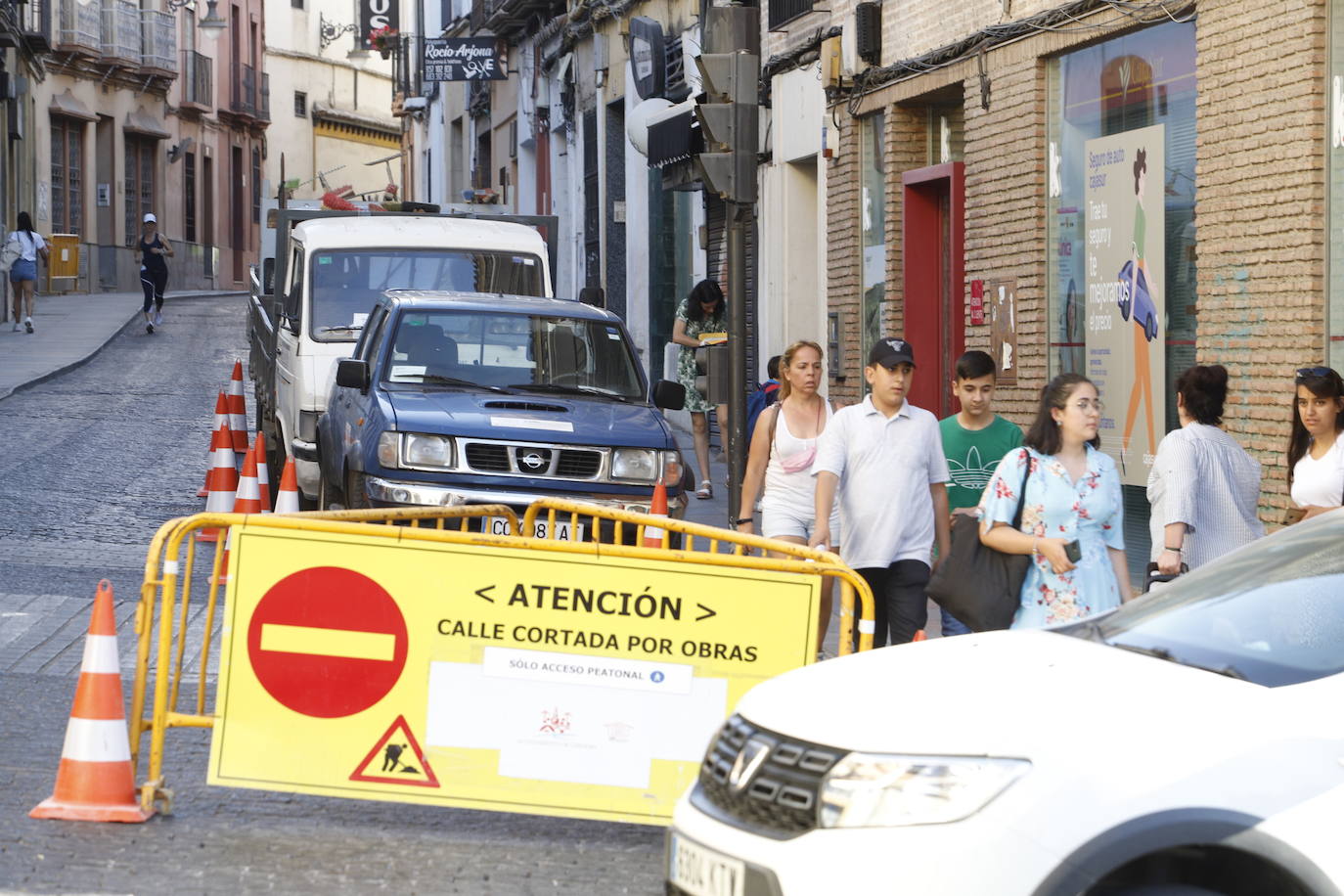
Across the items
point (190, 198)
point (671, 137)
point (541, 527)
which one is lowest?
point (541, 527)

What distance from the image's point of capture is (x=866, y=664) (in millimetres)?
4688

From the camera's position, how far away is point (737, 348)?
1155cm

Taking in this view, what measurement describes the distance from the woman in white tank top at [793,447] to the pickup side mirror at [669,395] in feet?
9.40

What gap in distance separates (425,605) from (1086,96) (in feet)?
27.9

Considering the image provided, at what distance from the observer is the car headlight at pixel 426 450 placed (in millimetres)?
11203

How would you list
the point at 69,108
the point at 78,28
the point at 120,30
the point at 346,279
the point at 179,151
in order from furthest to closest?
the point at 179,151 < the point at 120,30 < the point at 69,108 < the point at 78,28 < the point at 346,279

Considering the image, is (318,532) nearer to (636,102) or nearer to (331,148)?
(636,102)

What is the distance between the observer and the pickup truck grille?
4.19 meters

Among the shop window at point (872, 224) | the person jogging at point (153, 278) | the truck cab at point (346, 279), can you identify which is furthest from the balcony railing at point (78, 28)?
the shop window at point (872, 224)

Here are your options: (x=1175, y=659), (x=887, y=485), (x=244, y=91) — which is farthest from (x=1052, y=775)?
(x=244, y=91)

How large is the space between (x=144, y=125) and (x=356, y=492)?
44500 millimetres


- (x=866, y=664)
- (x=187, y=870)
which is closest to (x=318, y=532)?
(x=187, y=870)

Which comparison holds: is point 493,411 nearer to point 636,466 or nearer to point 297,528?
point 636,466

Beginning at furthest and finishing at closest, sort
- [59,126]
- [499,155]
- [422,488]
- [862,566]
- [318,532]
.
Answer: [59,126], [499,155], [422,488], [862,566], [318,532]
